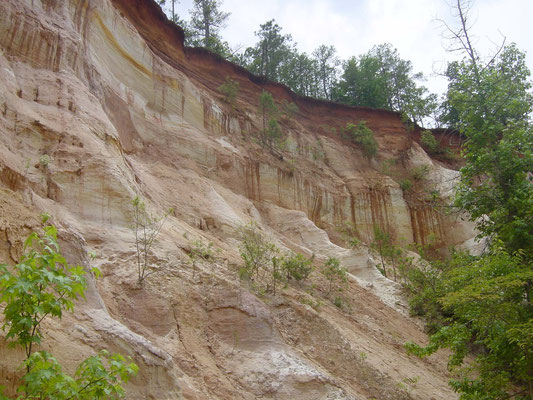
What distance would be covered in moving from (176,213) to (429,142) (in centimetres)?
2256

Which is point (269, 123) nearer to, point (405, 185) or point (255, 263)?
point (405, 185)

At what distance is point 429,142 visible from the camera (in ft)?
105

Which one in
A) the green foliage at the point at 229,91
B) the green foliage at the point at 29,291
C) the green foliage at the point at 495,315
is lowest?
the green foliage at the point at 495,315

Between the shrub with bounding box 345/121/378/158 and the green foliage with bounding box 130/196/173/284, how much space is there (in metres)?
19.1

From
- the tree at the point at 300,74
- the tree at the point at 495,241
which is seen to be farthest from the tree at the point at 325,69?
the tree at the point at 495,241

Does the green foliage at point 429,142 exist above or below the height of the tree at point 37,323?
above

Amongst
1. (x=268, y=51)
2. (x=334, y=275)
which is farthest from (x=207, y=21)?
(x=334, y=275)

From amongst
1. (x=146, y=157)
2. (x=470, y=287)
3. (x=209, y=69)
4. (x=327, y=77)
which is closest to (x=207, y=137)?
(x=146, y=157)

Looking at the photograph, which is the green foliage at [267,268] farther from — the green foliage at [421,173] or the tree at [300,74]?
the tree at [300,74]

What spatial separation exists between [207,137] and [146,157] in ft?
14.4

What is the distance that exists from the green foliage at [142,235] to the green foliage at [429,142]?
24362mm

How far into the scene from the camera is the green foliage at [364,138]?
28703mm

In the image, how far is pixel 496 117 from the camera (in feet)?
39.3

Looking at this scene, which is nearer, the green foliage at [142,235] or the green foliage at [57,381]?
the green foliage at [57,381]
